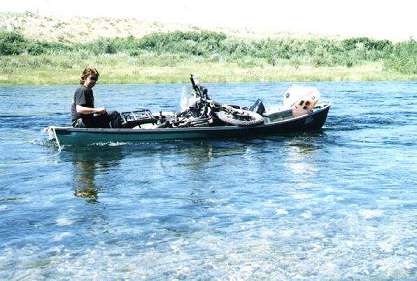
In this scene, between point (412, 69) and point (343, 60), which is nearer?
point (412, 69)

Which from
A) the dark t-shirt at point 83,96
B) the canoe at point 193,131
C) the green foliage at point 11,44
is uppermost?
the green foliage at point 11,44

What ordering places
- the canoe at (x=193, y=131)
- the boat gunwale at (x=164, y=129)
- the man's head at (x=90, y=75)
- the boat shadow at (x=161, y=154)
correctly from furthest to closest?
the canoe at (x=193, y=131)
the boat gunwale at (x=164, y=129)
the man's head at (x=90, y=75)
the boat shadow at (x=161, y=154)

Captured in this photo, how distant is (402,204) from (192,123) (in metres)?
7.75

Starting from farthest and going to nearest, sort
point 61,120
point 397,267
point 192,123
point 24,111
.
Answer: point 24,111 → point 61,120 → point 192,123 → point 397,267

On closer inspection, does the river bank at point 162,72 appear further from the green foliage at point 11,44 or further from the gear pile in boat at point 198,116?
the gear pile in boat at point 198,116

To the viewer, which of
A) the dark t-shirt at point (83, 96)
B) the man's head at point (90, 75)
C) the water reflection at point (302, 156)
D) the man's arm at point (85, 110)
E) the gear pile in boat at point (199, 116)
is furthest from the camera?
the gear pile in boat at point (199, 116)

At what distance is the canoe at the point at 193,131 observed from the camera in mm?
15914

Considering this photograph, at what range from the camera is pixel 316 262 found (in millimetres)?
7762

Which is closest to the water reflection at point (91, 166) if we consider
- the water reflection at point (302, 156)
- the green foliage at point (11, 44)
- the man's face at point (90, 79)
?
the man's face at point (90, 79)

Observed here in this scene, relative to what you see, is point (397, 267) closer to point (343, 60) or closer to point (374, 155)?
point (374, 155)

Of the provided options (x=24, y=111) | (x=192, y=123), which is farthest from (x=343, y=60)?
(x=192, y=123)

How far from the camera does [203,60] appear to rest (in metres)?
55.7

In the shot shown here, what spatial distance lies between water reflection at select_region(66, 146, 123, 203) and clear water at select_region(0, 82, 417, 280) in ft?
0.13

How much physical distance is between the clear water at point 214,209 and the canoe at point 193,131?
276mm
